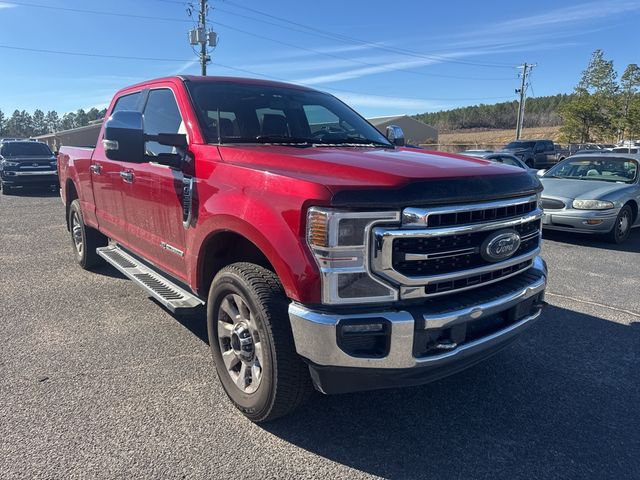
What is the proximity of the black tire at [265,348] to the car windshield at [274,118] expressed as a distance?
110 centimetres

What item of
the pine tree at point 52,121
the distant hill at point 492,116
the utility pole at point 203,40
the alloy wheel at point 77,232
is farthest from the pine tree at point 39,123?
the alloy wheel at point 77,232

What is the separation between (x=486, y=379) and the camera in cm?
350

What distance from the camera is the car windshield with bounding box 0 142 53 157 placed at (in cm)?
1672

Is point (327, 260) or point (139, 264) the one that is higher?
point (327, 260)

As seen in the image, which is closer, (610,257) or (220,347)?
(220,347)

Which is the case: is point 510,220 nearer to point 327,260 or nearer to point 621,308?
point 327,260

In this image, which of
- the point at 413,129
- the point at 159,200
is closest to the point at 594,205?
the point at 159,200

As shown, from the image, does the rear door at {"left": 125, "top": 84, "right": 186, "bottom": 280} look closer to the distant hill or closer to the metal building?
the metal building

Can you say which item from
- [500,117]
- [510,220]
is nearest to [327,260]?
[510,220]

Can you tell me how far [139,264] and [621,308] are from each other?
477cm

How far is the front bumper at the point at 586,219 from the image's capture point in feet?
26.5

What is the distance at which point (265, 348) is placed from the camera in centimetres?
264

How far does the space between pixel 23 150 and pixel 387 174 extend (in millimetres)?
18102

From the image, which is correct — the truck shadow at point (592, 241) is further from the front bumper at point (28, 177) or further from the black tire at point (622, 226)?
the front bumper at point (28, 177)
